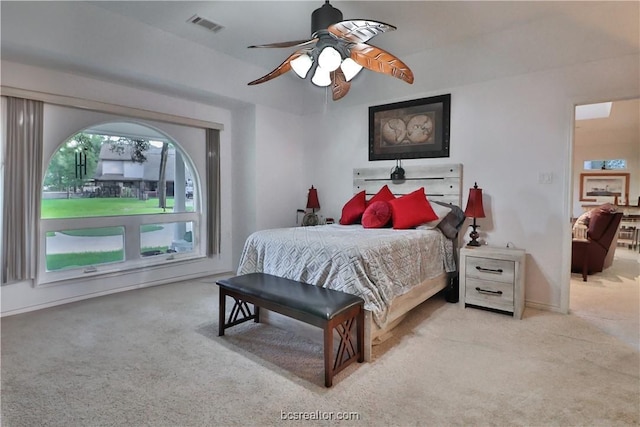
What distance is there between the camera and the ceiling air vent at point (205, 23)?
3.16 m

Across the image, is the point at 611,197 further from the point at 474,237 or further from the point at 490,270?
the point at 490,270

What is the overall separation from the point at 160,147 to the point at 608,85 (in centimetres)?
482

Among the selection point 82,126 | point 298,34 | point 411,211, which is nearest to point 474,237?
point 411,211

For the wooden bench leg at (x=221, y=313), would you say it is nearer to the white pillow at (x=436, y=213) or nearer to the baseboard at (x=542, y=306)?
the white pillow at (x=436, y=213)

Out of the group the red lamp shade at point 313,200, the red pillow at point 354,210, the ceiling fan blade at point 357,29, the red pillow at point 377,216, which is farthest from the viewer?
the red lamp shade at point 313,200

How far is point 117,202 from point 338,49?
3.11 metres

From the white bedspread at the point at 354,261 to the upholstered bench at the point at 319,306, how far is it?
101 millimetres

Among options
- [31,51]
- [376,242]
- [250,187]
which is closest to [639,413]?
[376,242]

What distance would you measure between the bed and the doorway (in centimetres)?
139

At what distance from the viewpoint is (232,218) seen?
4.93 m

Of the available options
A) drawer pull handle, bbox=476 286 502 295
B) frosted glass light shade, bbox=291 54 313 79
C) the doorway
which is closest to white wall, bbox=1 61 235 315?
frosted glass light shade, bbox=291 54 313 79

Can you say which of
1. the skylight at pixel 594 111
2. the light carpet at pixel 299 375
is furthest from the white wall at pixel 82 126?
the skylight at pixel 594 111

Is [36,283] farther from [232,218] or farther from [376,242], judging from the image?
[376,242]

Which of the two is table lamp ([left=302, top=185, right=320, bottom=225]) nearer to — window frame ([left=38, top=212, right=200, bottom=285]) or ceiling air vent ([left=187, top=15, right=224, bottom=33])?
window frame ([left=38, top=212, right=200, bottom=285])
